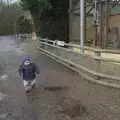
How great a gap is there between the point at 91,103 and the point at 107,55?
4.18 metres

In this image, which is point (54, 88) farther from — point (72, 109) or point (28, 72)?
point (72, 109)

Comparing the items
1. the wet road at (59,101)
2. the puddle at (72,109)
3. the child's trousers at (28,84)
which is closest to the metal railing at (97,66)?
the wet road at (59,101)

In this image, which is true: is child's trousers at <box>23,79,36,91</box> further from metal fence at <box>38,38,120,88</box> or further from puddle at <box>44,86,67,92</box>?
metal fence at <box>38,38,120,88</box>

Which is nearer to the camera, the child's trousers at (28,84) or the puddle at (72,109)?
the puddle at (72,109)

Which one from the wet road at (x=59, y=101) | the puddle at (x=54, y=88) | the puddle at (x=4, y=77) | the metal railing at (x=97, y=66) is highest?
the metal railing at (x=97, y=66)

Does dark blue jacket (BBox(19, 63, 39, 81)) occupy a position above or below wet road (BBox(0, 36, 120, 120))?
above

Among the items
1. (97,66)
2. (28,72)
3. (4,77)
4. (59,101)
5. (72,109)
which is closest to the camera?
(72,109)

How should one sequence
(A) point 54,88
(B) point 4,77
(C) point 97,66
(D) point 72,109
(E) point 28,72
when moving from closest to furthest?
(D) point 72,109 → (E) point 28,72 → (A) point 54,88 → (C) point 97,66 → (B) point 4,77

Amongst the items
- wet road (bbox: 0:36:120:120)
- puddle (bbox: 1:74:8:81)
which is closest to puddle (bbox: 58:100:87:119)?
wet road (bbox: 0:36:120:120)

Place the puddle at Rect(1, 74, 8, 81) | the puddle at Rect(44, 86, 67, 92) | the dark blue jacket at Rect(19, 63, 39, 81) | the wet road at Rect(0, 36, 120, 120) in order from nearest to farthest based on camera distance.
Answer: the wet road at Rect(0, 36, 120, 120)
the dark blue jacket at Rect(19, 63, 39, 81)
the puddle at Rect(44, 86, 67, 92)
the puddle at Rect(1, 74, 8, 81)

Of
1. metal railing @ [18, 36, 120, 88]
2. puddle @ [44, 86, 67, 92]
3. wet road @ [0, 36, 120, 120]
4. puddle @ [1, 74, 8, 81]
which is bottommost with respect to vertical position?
puddle @ [1, 74, 8, 81]

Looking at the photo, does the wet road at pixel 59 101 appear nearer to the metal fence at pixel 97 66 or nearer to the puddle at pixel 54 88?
the puddle at pixel 54 88

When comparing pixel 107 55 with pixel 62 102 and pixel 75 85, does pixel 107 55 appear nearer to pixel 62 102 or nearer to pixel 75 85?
pixel 75 85

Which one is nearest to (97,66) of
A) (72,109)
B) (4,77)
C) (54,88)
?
(54,88)
